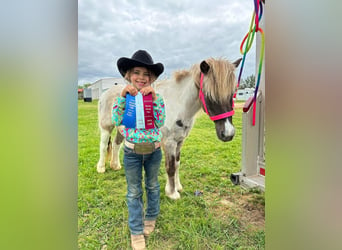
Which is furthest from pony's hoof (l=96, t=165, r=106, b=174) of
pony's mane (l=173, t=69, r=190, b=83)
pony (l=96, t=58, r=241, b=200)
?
pony's mane (l=173, t=69, r=190, b=83)

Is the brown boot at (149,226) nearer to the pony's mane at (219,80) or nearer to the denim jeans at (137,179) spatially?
the denim jeans at (137,179)

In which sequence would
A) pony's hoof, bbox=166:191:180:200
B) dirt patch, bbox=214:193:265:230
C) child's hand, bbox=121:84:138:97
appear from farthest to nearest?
1. pony's hoof, bbox=166:191:180:200
2. dirt patch, bbox=214:193:265:230
3. child's hand, bbox=121:84:138:97

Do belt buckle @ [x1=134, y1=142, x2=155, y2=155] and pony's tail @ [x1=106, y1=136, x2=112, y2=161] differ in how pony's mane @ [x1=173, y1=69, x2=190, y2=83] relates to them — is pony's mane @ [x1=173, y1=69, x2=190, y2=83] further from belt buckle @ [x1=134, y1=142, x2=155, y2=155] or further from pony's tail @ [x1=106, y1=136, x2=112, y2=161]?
pony's tail @ [x1=106, y1=136, x2=112, y2=161]

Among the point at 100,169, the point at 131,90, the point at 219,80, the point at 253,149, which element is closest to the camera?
the point at 131,90

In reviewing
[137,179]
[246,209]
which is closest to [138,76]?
[137,179]

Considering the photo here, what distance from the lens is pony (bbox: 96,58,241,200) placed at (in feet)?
3.80

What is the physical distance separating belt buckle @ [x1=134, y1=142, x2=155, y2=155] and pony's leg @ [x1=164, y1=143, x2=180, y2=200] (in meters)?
0.28

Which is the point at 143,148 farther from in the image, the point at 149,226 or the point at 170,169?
the point at 149,226

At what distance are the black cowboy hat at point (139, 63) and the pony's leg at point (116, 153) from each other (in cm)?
44

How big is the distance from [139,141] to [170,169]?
1.29 ft

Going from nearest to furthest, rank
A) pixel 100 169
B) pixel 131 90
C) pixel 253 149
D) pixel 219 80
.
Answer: pixel 131 90, pixel 219 80, pixel 100 169, pixel 253 149

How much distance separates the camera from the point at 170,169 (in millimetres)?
1353

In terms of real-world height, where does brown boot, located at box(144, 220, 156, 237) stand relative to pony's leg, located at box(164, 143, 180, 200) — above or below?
below
